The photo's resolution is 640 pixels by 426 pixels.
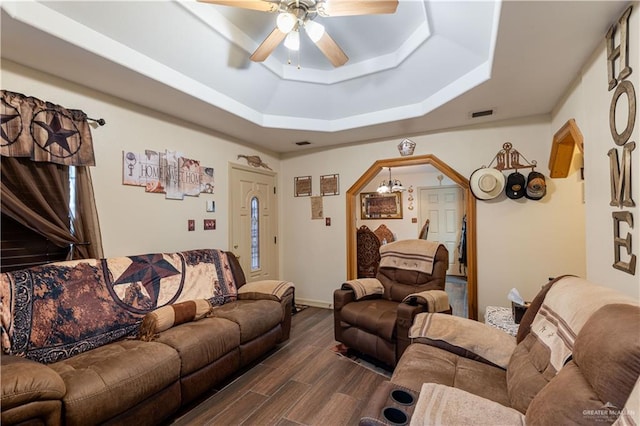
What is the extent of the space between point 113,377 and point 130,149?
2018 millimetres

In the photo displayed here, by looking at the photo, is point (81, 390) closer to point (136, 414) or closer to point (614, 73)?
point (136, 414)

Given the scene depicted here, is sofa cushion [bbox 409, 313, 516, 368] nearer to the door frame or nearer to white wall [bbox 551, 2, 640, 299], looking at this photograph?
white wall [bbox 551, 2, 640, 299]

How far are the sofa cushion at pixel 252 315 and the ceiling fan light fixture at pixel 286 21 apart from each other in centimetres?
222

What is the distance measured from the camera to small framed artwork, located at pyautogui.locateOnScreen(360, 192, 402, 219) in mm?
7125

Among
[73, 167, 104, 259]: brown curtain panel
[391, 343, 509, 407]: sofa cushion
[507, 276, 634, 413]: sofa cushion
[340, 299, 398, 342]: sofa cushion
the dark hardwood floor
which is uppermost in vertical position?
[73, 167, 104, 259]: brown curtain panel

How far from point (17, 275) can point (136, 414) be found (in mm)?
1141

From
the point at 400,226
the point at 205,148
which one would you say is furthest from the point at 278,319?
the point at 400,226

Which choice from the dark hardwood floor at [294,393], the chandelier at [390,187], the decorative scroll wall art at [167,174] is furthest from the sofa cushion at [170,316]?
the chandelier at [390,187]

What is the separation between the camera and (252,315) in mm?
2570

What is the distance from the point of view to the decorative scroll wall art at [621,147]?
146cm

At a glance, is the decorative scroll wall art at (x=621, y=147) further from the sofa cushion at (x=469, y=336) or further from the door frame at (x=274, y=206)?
the door frame at (x=274, y=206)

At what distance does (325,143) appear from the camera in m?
4.33

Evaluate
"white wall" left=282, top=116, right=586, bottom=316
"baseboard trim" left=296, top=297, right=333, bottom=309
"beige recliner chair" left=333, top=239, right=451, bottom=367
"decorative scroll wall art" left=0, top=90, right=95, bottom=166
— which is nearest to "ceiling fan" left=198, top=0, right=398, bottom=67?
"decorative scroll wall art" left=0, top=90, right=95, bottom=166

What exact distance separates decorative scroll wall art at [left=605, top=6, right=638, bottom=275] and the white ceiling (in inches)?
6.4
